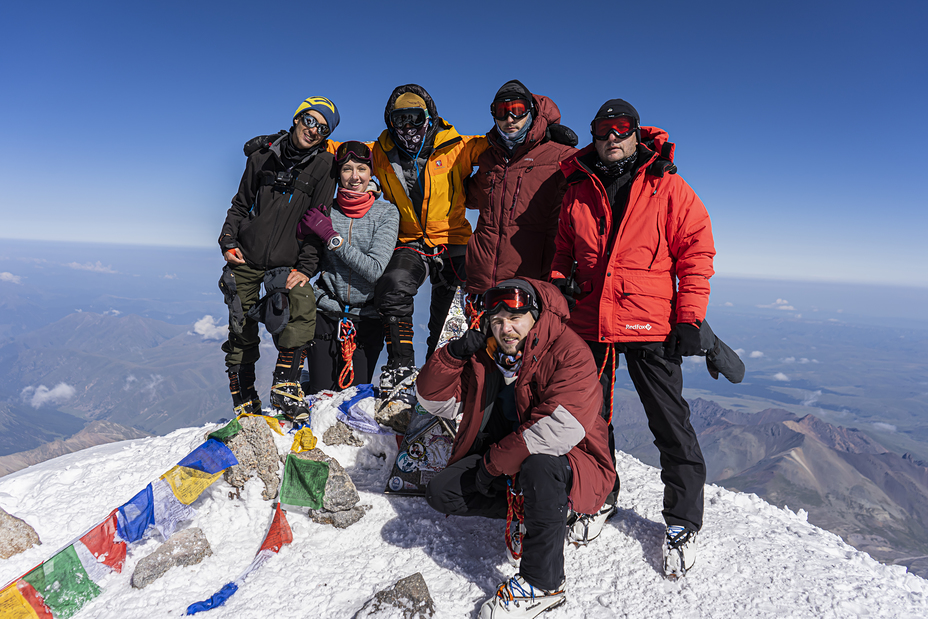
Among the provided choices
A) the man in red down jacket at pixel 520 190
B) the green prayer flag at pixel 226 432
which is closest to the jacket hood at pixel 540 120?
the man in red down jacket at pixel 520 190

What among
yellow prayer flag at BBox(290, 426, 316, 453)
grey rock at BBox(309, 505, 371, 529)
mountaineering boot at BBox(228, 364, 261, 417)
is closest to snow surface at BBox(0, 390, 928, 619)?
grey rock at BBox(309, 505, 371, 529)

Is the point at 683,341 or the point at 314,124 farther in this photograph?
the point at 314,124

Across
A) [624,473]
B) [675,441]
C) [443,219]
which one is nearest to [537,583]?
[675,441]

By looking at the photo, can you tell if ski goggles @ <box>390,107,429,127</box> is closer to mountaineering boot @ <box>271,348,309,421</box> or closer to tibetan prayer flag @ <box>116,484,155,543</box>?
mountaineering boot @ <box>271,348,309,421</box>

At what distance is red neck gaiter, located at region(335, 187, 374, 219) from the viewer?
5855 mm

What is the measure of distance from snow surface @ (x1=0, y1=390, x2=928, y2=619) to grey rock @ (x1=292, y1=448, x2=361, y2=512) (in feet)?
0.75

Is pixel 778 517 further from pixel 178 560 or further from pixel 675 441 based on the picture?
pixel 178 560

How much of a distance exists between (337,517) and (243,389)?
296 centimetres

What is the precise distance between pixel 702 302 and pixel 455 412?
8.13ft

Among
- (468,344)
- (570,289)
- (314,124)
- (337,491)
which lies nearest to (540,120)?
(570,289)

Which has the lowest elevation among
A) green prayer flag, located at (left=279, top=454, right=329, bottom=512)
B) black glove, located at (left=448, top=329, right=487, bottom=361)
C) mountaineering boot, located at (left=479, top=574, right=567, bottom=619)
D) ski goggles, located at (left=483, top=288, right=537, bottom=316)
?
mountaineering boot, located at (left=479, top=574, right=567, bottom=619)

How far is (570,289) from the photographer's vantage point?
447cm

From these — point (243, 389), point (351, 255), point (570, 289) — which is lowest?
point (243, 389)

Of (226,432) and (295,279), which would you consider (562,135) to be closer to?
(295,279)
